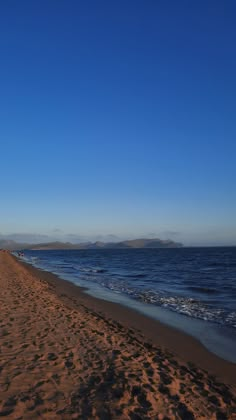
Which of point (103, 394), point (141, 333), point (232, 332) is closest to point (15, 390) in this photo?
point (103, 394)

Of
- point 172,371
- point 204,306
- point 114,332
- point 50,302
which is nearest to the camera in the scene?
point 172,371

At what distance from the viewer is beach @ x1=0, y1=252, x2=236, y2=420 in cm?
536

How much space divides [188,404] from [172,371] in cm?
167

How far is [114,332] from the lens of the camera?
1064 cm

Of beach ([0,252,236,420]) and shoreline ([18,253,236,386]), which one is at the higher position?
beach ([0,252,236,420])

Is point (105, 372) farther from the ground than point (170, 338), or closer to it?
farther from the ground

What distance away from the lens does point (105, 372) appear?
6848mm

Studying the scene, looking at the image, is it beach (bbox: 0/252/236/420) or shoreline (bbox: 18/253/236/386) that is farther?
shoreline (bbox: 18/253/236/386)

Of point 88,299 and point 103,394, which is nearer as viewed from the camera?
point 103,394

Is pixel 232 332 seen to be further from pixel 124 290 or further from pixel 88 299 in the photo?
pixel 124 290

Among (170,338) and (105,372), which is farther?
(170,338)

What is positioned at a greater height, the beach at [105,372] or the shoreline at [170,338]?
the beach at [105,372]

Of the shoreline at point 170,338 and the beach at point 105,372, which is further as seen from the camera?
the shoreline at point 170,338

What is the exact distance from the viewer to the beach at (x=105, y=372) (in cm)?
536
